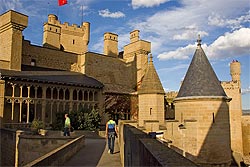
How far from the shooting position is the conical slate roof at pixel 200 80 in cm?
1511

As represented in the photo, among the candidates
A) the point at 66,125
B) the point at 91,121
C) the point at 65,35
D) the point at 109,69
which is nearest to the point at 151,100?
the point at 91,121

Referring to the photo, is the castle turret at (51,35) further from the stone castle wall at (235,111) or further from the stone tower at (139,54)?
the stone castle wall at (235,111)

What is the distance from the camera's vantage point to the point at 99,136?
70.8 feet

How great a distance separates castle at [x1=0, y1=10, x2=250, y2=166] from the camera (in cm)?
1495

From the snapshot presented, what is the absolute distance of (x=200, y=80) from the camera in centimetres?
1563

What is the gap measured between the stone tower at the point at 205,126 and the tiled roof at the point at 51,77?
14777 mm

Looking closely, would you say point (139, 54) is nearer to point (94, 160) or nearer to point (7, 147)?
point (7, 147)

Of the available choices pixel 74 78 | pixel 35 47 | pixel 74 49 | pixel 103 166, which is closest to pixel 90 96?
pixel 74 78

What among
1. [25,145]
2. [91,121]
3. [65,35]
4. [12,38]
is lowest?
[25,145]

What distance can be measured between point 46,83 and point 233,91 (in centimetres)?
2163

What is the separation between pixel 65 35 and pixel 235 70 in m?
24.7

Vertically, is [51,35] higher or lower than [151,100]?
higher

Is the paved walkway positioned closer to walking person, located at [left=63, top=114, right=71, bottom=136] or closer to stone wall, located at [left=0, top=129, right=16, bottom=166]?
walking person, located at [left=63, top=114, right=71, bottom=136]

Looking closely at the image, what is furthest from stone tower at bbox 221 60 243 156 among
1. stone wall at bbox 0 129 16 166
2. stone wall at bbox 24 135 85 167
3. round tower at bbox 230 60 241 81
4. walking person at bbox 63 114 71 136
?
stone wall at bbox 0 129 16 166
